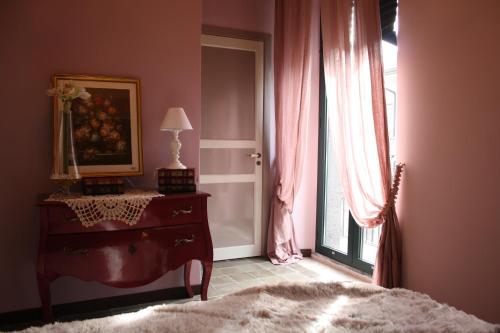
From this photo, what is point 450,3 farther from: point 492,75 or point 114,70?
point 114,70

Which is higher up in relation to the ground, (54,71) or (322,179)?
(54,71)

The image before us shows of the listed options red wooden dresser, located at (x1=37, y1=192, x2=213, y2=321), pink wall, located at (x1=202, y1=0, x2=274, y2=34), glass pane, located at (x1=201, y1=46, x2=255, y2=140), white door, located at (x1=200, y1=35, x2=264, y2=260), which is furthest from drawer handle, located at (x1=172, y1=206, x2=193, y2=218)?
pink wall, located at (x1=202, y1=0, x2=274, y2=34)

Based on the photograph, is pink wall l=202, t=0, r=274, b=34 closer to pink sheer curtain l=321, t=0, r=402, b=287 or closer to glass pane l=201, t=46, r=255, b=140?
glass pane l=201, t=46, r=255, b=140

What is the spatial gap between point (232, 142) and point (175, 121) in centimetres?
122

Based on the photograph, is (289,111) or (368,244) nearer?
(368,244)

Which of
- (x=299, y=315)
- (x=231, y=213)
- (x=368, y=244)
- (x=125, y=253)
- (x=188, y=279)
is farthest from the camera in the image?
(x=231, y=213)

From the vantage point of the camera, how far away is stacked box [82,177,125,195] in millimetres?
2395

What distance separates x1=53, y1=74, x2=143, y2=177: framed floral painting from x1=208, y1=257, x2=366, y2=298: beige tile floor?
1.16 m

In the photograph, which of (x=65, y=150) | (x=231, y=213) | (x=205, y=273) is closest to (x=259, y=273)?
(x=231, y=213)

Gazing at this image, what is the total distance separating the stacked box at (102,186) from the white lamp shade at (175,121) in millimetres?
479

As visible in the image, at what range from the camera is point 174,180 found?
263cm

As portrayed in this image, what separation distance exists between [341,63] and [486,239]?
1.55 meters

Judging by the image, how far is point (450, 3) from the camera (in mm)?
2371

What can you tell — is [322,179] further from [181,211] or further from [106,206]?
[106,206]
